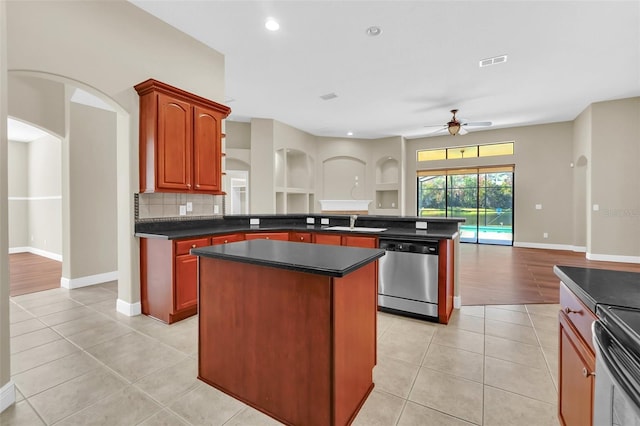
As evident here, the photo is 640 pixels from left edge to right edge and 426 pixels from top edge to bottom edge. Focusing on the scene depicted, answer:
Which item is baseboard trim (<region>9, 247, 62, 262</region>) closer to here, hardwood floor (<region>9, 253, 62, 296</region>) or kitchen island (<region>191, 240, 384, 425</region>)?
hardwood floor (<region>9, 253, 62, 296</region>)

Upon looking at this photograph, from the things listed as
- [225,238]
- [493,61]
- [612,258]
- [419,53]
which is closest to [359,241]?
[225,238]

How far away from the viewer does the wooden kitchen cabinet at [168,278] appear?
9.73 feet

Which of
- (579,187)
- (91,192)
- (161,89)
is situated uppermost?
(161,89)

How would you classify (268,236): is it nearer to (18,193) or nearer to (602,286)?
(602,286)

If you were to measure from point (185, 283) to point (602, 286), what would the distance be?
10.7ft

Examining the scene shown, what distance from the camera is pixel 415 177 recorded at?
31.4 feet

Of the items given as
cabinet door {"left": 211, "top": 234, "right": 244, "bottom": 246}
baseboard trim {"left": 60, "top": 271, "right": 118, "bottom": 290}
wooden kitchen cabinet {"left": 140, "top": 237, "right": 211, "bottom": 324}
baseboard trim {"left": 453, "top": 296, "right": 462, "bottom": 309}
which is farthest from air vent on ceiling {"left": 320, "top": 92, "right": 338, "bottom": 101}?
baseboard trim {"left": 60, "top": 271, "right": 118, "bottom": 290}

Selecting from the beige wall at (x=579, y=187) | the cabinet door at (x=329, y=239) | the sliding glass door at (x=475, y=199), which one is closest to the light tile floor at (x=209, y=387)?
the cabinet door at (x=329, y=239)

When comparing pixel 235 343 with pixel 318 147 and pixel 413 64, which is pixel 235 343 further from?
pixel 318 147

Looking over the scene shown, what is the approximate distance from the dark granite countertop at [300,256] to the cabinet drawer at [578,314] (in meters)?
0.91

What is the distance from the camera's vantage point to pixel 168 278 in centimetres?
298

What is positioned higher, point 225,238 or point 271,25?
point 271,25

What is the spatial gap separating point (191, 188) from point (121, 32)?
177 cm

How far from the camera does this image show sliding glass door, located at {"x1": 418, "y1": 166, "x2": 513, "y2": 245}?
8461 millimetres
